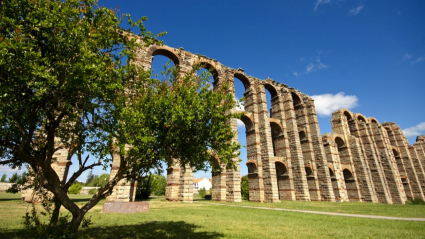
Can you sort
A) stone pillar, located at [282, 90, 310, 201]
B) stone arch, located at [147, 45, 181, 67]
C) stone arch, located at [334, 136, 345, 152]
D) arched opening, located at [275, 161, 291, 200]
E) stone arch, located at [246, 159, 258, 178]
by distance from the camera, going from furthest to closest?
stone arch, located at [334, 136, 345, 152]
stone pillar, located at [282, 90, 310, 201]
arched opening, located at [275, 161, 291, 200]
stone arch, located at [246, 159, 258, 178]
stone arch, located at [147, 45, 181, 67]

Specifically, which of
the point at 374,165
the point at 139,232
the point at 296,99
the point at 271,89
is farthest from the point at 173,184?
the point at 374,165

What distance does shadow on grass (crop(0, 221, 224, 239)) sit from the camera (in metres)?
6.54

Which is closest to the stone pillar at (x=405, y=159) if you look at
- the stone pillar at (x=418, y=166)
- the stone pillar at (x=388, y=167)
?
the stone pillar at (x=418, y=166)

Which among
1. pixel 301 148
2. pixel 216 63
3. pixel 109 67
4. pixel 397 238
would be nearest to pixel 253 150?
pixel 301 148

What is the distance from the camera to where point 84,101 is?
19.0 feet

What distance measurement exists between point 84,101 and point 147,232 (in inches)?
193

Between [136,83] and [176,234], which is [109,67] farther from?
[176,234]

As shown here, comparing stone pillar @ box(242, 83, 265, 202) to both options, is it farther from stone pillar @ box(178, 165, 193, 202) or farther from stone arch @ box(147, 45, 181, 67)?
stone arch @ box(147, 45, 181, 67)

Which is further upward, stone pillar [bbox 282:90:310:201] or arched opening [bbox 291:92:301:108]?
arched opening [bbox 291:92:301:108]

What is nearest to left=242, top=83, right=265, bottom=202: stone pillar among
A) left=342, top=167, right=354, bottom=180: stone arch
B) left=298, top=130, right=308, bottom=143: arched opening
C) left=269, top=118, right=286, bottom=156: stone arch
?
left=269, top=118, right=286, bottom=156: stone arch

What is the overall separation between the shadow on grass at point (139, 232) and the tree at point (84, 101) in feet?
4.94

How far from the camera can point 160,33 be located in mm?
7074

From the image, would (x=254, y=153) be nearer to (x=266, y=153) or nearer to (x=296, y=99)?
(x=266, y=153)

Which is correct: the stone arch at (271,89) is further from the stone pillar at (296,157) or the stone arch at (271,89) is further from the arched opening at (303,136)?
the arched opening at (303,136)
